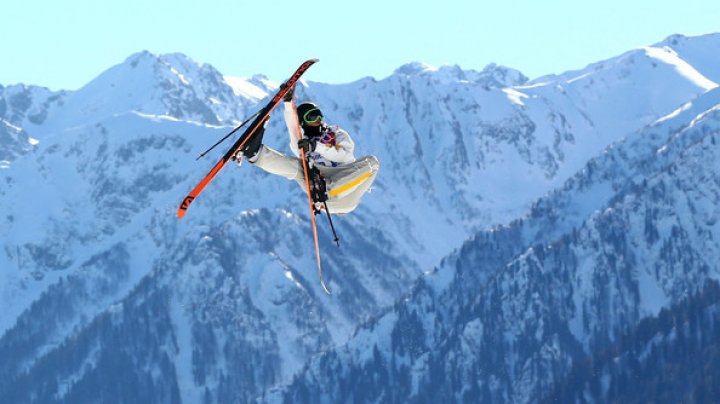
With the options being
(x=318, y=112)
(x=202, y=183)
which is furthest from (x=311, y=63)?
(x=202, y=183)

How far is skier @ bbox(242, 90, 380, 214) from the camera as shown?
1379 inches

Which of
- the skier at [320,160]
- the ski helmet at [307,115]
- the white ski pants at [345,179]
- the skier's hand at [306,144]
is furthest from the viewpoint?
the white ski pants at [345,179]

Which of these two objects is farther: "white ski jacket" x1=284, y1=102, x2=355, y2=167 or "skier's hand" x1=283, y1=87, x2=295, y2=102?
"white ski jacket" x1=284, y1=102, x2=355, y2=167

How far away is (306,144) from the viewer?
3588 centimetres

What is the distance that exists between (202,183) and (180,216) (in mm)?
854

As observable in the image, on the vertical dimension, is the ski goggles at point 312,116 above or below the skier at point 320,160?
above

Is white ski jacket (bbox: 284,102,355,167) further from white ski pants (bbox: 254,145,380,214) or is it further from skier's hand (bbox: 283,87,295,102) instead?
skier's hand (bbox: 283,87,295,102)

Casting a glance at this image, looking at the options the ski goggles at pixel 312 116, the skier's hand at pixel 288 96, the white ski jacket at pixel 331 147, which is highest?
the skier's hand at pixel 288 96

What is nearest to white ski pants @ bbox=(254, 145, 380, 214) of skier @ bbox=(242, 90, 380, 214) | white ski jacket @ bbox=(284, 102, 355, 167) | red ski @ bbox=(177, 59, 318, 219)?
skier @ bbox=(242, 90, 380, 214)

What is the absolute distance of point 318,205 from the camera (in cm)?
3709

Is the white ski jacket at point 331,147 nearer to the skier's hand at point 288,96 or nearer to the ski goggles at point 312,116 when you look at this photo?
the ski goggles at point 312,116

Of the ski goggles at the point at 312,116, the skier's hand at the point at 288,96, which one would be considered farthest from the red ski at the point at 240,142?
the ski goggles at the point at 312,116

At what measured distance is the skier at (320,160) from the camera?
35.0m

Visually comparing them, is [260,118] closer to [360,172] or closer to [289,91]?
[289,91]
